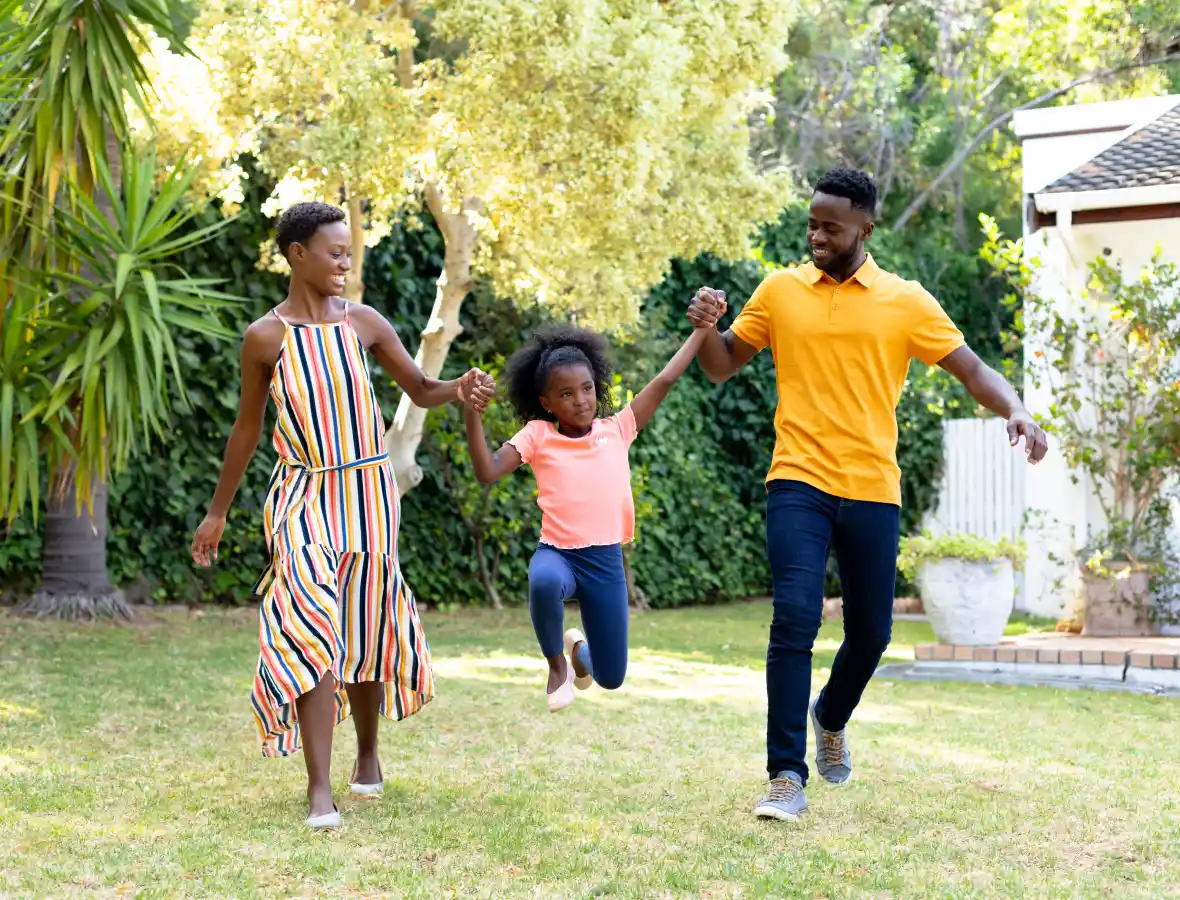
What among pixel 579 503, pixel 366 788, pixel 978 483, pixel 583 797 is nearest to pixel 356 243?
pixel 579 503

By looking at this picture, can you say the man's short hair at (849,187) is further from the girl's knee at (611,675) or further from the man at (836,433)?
the girl's knee at (611,675)

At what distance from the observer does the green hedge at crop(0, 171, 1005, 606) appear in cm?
1078

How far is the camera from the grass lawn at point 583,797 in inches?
146

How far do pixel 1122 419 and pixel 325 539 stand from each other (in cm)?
727

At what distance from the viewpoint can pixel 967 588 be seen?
8961 mm

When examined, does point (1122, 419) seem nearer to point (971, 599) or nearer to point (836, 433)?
point (971, 599)

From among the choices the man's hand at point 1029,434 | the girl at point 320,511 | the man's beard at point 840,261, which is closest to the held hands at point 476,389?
the girl at point 320,511

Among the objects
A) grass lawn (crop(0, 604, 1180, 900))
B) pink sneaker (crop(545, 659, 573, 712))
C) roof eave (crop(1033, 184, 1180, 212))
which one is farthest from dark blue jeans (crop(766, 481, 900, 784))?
roof eave (crop(1033, 184, 1180, 212))

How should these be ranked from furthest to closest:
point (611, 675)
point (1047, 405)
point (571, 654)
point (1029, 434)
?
1. point (1047, 405)
2. point (571, 654)
3. point (611, 675)
4. point (1029, 434)

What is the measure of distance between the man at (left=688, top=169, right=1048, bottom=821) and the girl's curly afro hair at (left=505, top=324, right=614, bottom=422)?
91 centimetres

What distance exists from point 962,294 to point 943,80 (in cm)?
498

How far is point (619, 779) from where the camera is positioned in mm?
5176

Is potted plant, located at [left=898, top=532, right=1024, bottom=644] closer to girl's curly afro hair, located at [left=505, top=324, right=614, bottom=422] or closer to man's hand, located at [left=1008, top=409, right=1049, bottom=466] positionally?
girl's curly afro hair, located at [left=505, top=324, right=614, bottom=422]

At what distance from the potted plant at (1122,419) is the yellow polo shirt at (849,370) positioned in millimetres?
5779
